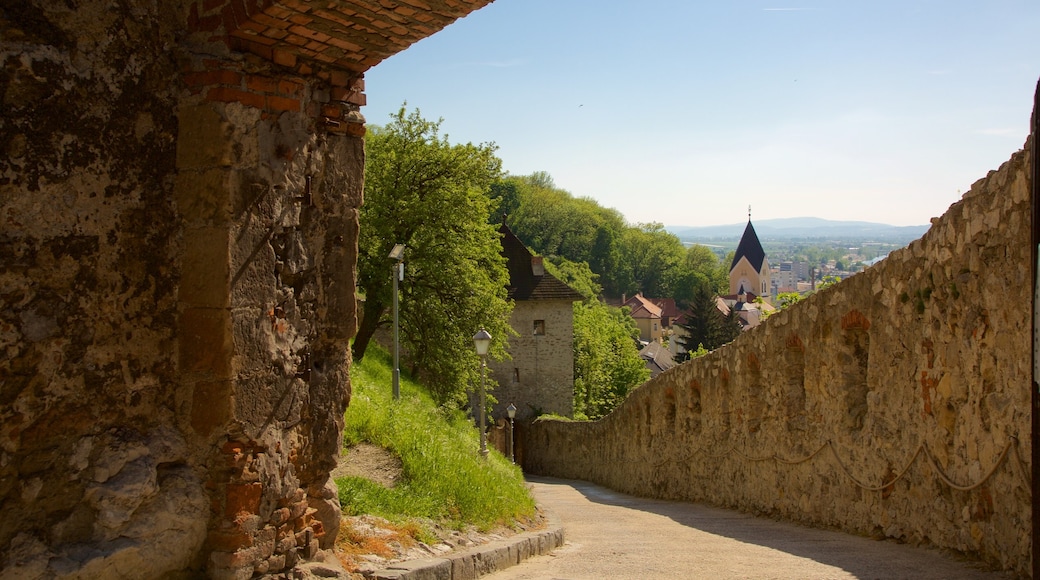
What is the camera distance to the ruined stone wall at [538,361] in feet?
142

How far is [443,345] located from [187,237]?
65.9ft

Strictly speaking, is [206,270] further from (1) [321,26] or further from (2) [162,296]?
(1) [321,26]

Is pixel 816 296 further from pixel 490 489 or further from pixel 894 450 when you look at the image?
pixel 490 489

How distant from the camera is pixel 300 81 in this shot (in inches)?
205

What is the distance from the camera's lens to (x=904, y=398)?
338 inches

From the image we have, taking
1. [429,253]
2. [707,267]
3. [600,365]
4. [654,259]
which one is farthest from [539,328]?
[707,267]

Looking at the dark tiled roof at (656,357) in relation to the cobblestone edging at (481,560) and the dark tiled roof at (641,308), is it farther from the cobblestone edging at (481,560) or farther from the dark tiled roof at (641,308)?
the cobblestone edging at (481,560)

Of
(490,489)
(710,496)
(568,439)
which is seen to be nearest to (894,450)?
(490,489)

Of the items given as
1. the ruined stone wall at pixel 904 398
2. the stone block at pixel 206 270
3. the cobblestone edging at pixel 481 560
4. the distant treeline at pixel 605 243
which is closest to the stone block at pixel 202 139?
the stone block at pixel 206 270

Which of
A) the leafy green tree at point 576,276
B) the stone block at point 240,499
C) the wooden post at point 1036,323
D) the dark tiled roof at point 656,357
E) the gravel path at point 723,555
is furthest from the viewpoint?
the dark tiled roof at point 656,357

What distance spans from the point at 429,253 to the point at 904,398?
57.0 feet

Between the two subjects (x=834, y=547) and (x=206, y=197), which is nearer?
(x=206, y=197)

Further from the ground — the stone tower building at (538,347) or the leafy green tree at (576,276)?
the leafy green tree at (576,276)

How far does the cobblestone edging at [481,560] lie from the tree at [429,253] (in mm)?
15881
